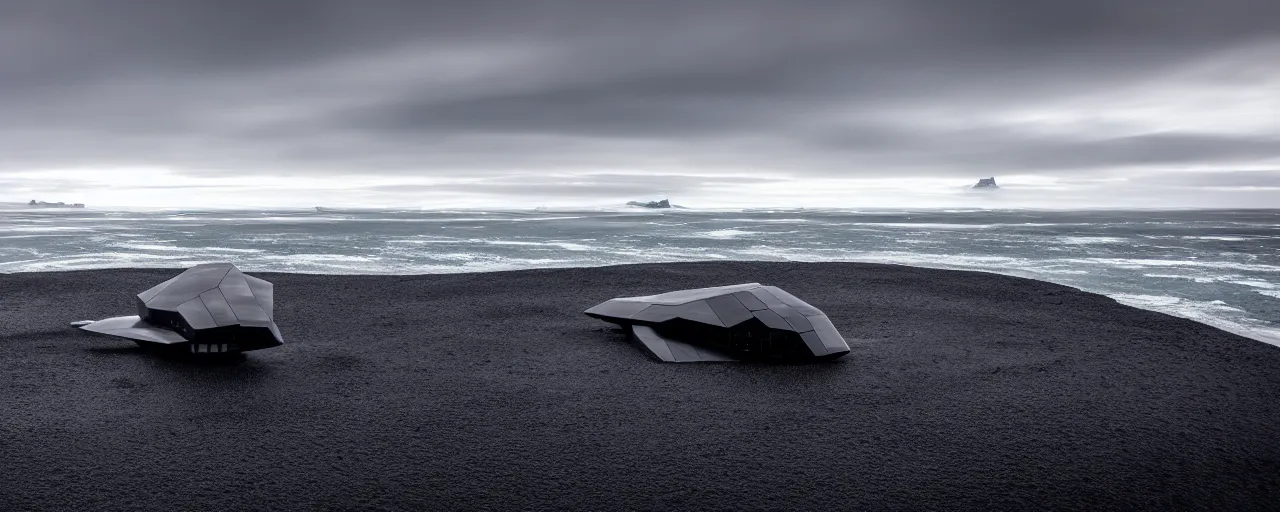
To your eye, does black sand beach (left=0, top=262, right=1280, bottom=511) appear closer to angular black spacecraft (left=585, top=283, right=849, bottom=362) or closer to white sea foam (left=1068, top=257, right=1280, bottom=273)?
angular black spacecraft (left=585, top=283, right=849, bottom=362)

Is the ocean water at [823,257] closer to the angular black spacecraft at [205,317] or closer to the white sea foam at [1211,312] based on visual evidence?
the white sea foam at [1211,312]

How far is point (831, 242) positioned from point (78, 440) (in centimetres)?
3717

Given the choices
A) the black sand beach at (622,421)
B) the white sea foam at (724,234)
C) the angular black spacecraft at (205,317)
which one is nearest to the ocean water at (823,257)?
the black sand beach at (622,421)

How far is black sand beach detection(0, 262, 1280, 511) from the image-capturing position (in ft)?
20.0

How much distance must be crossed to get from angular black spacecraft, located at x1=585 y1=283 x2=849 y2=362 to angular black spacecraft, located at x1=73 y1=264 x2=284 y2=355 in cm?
533

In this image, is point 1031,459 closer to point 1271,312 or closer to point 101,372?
point 101,372

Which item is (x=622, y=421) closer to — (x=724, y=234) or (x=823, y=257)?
(x=823, y=257)

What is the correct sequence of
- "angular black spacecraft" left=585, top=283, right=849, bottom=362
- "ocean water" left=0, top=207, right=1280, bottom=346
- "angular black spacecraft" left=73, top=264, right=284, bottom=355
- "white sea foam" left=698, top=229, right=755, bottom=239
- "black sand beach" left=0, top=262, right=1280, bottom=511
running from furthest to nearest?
"white sea foam" left=698, top=229, right=755, bottom=239 → "ocean water" left=0, top=207, right=1280, bottom=346 → "angular black spacecraft" left=585, top=283, right=849, bottom=362 → "angular black spacecraft" left=73, top=264, right=284, bottom=355 → "black sand beach" left=0, top=262, right=1280, bottom=511

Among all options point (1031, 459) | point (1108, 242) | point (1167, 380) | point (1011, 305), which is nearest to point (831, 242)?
point (1108, 242)

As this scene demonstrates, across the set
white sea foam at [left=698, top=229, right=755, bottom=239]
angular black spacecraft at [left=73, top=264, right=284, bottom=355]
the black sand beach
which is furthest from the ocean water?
angular black spacecraft at [left=73, top=264, right=284, bottom=355]

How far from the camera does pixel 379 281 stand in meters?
18.4

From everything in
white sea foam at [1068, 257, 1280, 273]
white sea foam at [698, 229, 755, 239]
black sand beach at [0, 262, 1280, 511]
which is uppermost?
white sea foam at [698, 229, 755, 239]

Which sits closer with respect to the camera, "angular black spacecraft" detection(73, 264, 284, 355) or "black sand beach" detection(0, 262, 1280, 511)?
"black sand beach" detection(0, 262, 1280, 511)

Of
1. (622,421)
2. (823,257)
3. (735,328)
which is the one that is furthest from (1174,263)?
(622,421)
